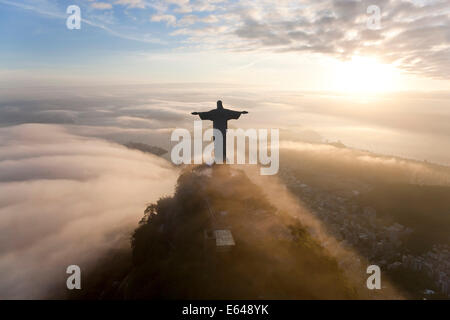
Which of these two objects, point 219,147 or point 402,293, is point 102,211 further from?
point 402,293

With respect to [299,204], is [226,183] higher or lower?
higher

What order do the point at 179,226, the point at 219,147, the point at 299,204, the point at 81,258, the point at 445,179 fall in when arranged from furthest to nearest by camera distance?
the point at 445,179, the point at 299,204, the point at 81,258, the point at 219,147, the point at 179,226

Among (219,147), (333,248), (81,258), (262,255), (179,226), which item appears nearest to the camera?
(262,255)

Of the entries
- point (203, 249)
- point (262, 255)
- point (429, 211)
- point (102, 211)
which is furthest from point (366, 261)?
point (102, 211)

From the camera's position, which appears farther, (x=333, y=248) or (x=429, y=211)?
(x=429, y=211)
